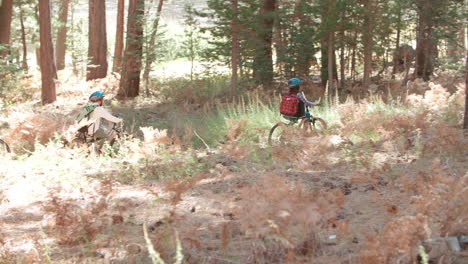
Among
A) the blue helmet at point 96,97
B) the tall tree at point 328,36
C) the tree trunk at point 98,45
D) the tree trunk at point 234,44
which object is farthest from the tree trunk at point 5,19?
the blue helmet at point 96,97

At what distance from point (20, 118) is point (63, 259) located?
6.92 meters

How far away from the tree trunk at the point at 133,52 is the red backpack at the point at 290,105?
9696 mm

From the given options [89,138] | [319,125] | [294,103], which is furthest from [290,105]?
[89,138]

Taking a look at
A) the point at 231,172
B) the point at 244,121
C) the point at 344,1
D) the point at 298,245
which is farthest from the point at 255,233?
the point at 344,1

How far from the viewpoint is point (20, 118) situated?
1065 cm

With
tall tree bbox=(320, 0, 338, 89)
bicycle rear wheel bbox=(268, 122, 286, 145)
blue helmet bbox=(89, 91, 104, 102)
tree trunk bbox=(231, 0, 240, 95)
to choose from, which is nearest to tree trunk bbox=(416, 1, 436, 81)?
tall tree bbox=(320, 0, 338, 89)

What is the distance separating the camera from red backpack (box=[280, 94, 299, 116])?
9.92 meters

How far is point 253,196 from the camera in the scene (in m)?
4.14

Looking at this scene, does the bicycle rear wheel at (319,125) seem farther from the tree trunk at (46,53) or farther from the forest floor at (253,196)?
the tree trunk at (46,53)

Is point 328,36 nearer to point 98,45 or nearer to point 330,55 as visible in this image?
point 330,55

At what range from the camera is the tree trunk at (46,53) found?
17.8 metres

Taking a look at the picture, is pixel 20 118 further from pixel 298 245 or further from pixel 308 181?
pixel 298 245

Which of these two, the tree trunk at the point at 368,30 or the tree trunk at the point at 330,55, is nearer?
the tree trunk at the point at 368,30

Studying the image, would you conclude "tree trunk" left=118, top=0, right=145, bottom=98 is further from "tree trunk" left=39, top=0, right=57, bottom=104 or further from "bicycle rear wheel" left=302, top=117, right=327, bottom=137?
"bicycle rear wheel" left=302, top=117, right=327, bottom=137
